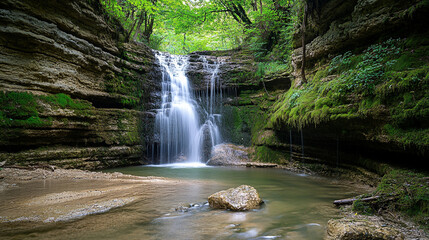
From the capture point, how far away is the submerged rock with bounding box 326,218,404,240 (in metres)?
2.24

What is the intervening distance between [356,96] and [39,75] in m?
9.41

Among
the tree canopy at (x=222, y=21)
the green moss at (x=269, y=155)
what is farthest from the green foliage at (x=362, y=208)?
the tree canopy at (x=222, y=21)

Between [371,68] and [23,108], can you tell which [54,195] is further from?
[371,68]

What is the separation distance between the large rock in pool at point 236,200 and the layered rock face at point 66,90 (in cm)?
622

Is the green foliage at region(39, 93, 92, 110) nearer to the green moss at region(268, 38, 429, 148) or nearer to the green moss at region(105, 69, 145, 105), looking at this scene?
the green moss at region(105, 69, 145, 105)

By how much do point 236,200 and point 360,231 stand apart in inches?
69.3

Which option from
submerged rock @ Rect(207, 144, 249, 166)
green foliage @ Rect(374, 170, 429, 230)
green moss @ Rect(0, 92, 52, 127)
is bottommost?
submerged rock @ Rect(207, 144, 249, 166)

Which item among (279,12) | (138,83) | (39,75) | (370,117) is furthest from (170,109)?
(370,117)

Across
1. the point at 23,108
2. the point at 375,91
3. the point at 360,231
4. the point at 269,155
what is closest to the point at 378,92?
the point at 375,91

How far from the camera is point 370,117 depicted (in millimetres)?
4617

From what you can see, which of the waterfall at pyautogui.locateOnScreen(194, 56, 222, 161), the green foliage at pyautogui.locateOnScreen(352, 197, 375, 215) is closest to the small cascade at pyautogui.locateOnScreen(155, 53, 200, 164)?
the waterfall at pyautogui.locateOnScreen(194, 56, 222, 161)

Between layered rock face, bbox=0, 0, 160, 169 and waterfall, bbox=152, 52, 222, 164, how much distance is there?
3.96ft

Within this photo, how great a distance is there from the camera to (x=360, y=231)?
89.7 inches

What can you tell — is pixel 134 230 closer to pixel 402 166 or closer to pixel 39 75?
pixel 402 166
